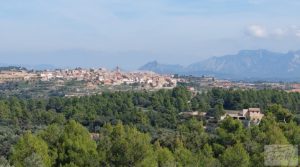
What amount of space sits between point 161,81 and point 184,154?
3292 inches

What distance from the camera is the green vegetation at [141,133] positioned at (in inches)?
760

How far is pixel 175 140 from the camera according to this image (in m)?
28.5

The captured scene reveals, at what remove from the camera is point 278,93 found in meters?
55.1

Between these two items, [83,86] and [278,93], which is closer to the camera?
[278,93]

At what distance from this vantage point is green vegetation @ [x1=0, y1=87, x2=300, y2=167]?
19.3m

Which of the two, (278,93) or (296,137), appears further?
(278,93)

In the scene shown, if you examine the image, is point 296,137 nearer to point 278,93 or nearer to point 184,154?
point 184,154

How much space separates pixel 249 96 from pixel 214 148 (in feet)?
108

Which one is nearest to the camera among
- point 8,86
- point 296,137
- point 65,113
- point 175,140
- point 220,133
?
point 296,137

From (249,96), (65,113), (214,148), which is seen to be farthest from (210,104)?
(214,148)

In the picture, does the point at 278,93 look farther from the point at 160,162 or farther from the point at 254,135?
the point at 160,162

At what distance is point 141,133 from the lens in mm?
22078

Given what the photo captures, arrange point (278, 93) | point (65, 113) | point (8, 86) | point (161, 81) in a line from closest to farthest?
point (65, 113) < point (278, 93) < point (8, 86) < point (161, 81)

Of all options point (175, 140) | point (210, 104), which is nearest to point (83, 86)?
A: point (210, 104)
